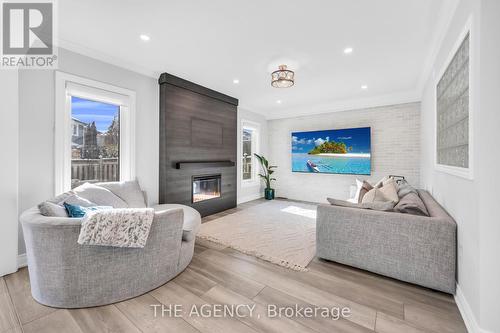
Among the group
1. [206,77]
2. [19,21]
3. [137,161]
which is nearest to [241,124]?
[206,77]

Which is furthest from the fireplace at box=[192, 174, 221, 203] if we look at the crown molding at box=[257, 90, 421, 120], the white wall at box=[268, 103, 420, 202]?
the crown molding at box=[257, 90, 421, 120]

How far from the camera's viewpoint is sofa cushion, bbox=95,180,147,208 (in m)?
2.75

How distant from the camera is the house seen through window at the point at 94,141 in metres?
2.77

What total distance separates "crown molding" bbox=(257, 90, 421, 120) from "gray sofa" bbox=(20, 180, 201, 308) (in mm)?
4835

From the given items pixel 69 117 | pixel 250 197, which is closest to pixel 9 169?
pixel 69 117

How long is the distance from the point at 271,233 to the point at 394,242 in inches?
66.4

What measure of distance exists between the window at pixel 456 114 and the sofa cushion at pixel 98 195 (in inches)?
135

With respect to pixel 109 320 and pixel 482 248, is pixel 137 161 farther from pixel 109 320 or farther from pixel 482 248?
pixel 482 248

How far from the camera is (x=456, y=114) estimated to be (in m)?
1.77

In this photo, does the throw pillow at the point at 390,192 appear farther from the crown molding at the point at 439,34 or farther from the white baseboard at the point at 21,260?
the white baseboard at the point at 21,260

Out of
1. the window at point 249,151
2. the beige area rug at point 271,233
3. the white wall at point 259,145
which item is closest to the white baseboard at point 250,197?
the white wall at point 259,145

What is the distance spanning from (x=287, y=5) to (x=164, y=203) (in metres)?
3.21

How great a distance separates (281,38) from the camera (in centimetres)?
246

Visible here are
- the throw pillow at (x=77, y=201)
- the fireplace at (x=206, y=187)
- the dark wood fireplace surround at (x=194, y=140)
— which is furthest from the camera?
the fireplace at (x=206, y=187)
